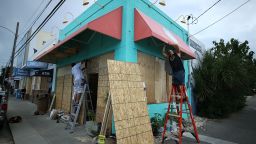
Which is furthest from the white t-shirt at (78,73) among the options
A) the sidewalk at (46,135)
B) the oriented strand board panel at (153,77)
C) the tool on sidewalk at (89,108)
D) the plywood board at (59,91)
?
the plywood board at (59,91)

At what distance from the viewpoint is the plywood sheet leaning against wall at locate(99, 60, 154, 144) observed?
12.7 feet

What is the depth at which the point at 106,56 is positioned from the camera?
6602 millimetres

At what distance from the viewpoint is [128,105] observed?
4250 millimetres

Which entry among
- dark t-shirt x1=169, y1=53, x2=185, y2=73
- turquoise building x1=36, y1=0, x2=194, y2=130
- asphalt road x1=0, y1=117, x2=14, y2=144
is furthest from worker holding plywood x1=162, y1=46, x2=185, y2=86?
asphalt road x1=0, y1=117, x2=14, y2=144

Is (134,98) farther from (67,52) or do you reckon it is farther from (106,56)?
(67,52)

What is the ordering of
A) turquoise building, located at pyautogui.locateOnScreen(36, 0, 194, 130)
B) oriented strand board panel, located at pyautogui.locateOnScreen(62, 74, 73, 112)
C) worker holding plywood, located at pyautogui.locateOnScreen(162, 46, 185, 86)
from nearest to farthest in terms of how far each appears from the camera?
worker holding plywood, located at pyautogui.locateOnScreen(162, 46, 185, 86), turquoise building, located at pyautogui.locateOnScreen(36, 0, 194, 130), oriented strand board panel, located at pyautogui.locateOnScreen(62, 74, 73, 112)

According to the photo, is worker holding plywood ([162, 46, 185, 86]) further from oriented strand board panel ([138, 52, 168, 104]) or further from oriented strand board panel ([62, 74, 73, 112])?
oriented strand board panel ([62, 74, 73, 112])

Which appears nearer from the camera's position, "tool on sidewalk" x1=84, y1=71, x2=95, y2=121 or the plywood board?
"tool on sidewalk" x1=84, y1=71, x2=95, y2=121

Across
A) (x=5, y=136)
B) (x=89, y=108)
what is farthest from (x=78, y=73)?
(x=5, y=136)

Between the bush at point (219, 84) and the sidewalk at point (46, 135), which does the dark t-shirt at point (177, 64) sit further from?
the bush at point (219, 84)

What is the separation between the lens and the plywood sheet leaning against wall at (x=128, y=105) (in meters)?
3.86

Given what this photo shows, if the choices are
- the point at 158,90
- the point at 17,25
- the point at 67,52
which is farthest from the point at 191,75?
the point at 17,25

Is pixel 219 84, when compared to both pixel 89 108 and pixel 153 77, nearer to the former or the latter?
pixel 153 77

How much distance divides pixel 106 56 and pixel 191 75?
20.8 ft
